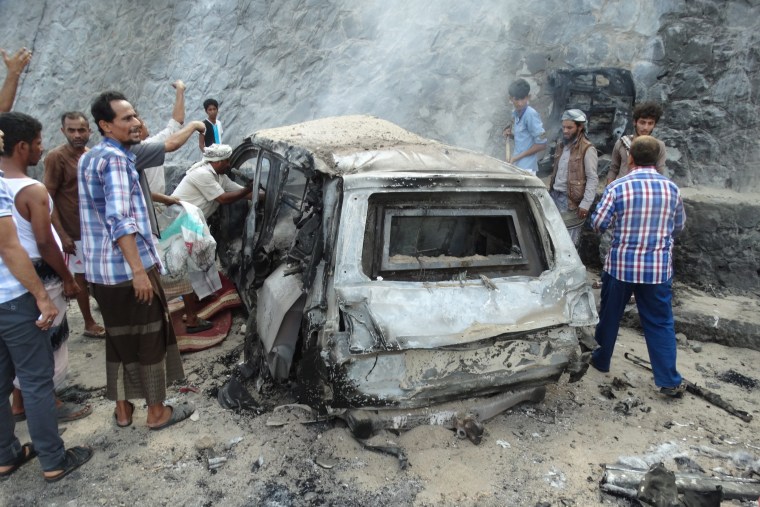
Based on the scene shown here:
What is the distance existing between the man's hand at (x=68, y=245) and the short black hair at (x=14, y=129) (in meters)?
1.22

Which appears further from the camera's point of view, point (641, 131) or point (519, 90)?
point (519, 90)

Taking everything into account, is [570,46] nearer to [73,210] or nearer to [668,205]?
[668,205]

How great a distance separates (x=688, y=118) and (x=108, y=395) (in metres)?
6.90

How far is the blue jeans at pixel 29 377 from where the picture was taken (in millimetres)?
2523

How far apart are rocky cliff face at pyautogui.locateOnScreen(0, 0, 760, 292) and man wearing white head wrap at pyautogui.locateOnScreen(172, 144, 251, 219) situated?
399cm

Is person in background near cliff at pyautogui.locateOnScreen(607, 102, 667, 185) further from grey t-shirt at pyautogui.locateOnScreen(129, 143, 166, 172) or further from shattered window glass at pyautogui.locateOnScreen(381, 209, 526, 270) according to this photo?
grey t-shirt at pyautogui.locateOnScreen(129, 143, 166, 172)

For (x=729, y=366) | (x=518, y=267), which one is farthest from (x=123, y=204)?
(x=729, y=366)

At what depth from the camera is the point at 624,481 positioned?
8.75 feet

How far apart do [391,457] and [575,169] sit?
3.45m

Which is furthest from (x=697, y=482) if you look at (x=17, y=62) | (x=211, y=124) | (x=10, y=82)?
(x=211, y=124)

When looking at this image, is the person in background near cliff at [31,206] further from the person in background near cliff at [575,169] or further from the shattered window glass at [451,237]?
the person in background near cliff at [575,169]

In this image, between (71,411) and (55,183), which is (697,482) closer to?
(71,411)

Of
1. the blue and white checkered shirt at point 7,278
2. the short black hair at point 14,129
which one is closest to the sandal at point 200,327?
the blue and white checkered shirt at point 7,278

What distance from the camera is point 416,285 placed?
2691mm
